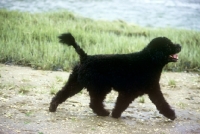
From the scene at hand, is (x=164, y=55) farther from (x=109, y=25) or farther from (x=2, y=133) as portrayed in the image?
(x=109, y=25)

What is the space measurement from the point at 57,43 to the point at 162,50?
228 inches

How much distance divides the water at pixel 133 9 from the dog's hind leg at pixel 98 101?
31.5ft

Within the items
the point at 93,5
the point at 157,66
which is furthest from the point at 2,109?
the point at 93,5

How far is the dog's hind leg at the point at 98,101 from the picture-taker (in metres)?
4.39

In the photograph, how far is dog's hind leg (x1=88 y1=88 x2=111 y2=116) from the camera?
14.4 ft

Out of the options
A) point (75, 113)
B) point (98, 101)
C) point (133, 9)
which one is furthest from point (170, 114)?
point (133, 9)

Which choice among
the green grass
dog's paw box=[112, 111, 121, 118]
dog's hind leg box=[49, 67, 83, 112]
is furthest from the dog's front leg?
the green grass

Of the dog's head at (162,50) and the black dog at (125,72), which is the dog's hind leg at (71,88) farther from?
the dog's head at (162,50)

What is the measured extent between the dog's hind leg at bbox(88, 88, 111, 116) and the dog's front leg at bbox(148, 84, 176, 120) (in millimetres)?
637

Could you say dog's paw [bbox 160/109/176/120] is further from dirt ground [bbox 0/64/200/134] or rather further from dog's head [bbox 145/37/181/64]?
dog's head [bbox 145/37/181/64]

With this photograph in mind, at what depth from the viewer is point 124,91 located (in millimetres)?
4383

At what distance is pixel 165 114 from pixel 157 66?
0.75 metres

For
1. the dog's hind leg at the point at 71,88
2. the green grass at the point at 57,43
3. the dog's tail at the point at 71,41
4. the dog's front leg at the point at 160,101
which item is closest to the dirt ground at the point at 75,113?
the dog's front leg at the point at 160,101

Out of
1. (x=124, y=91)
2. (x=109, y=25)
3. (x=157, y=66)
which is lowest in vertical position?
(x=109, y=25)
